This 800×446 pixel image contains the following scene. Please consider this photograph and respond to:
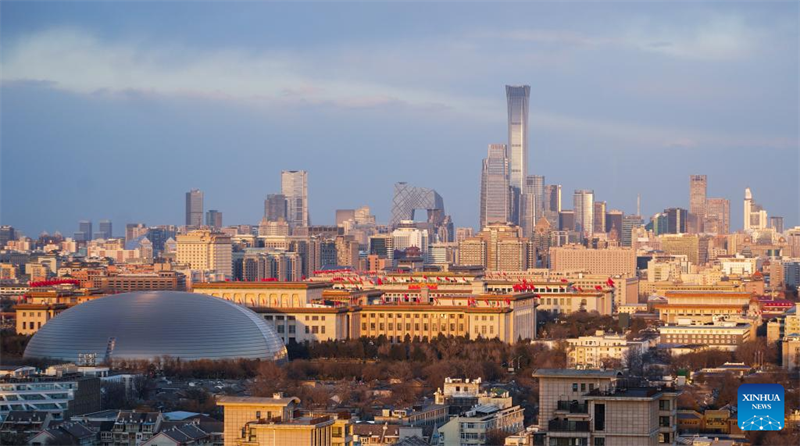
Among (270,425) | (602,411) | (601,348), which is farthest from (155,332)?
(602,411)

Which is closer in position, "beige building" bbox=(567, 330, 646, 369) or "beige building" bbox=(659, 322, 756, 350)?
"beige building" bbox=(567, 330, 646, 369)

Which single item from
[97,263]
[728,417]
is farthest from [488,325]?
[97,263]

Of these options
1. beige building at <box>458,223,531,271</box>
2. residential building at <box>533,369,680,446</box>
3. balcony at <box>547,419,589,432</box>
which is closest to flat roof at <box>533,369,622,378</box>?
residential building at <box>533,369,680,446</box>

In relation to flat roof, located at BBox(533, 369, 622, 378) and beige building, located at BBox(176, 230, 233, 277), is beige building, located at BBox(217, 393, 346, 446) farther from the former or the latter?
beige building, located at BBox(176, 230, 233, 277)

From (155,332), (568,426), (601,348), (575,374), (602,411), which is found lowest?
(601,348)

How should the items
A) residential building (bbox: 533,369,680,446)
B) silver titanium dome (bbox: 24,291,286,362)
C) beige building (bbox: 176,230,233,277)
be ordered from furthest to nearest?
1. beige building (bbox: 176,230,233,277)
2. silver titanium dome (bbox: 24,291,286,362)
3. residential building (bbox: 533,369,680,446)

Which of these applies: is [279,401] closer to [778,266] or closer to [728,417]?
[728,417]

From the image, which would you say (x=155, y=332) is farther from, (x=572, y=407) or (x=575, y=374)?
(x=572, y=407)
